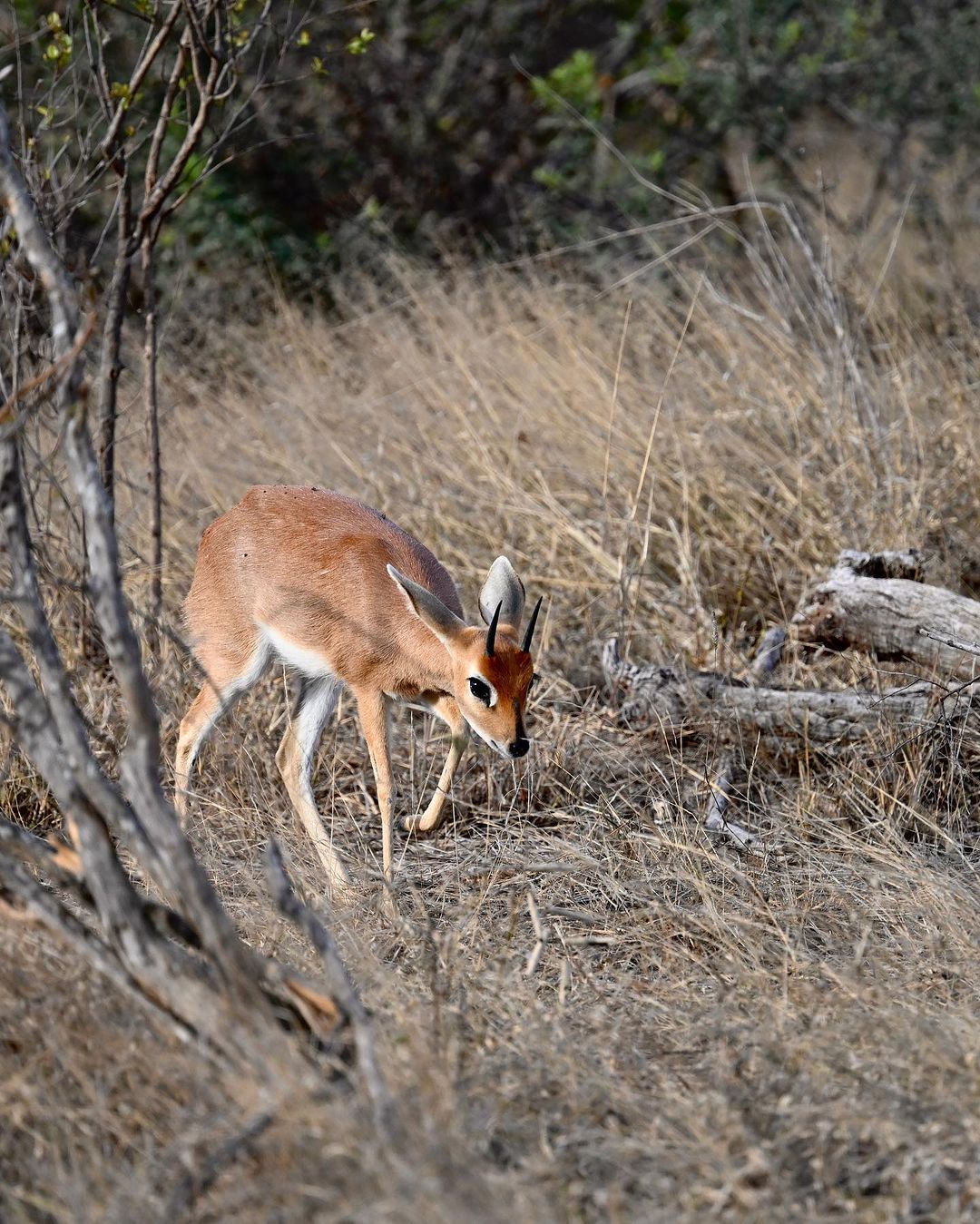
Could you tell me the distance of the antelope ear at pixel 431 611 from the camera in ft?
13.8

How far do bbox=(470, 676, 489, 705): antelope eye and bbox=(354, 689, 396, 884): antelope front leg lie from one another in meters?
0.45

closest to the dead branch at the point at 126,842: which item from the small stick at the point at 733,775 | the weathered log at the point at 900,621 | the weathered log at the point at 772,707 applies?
the small stick at the point at 733,775

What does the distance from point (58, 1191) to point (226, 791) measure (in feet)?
7.72

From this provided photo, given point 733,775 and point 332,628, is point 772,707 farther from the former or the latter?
point 332,628

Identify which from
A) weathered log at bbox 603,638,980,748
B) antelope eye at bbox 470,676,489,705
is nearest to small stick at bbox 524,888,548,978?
antelope eye at bbox 470,676,489,705

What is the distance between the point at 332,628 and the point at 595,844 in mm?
1090

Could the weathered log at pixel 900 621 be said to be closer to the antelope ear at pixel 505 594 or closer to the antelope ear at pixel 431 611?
the antelope ear at pixel 505 594

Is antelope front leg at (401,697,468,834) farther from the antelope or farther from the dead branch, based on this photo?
the dead branch

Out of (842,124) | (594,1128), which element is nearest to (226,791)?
(594,1128)

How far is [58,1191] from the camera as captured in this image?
94.8 inches

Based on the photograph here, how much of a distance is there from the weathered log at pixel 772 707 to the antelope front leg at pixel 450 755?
71 centimetres

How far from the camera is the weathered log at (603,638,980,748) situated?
15.2ft

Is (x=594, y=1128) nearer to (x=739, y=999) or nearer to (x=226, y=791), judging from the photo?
(x=739, y=999)

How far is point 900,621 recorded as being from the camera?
4.71m
